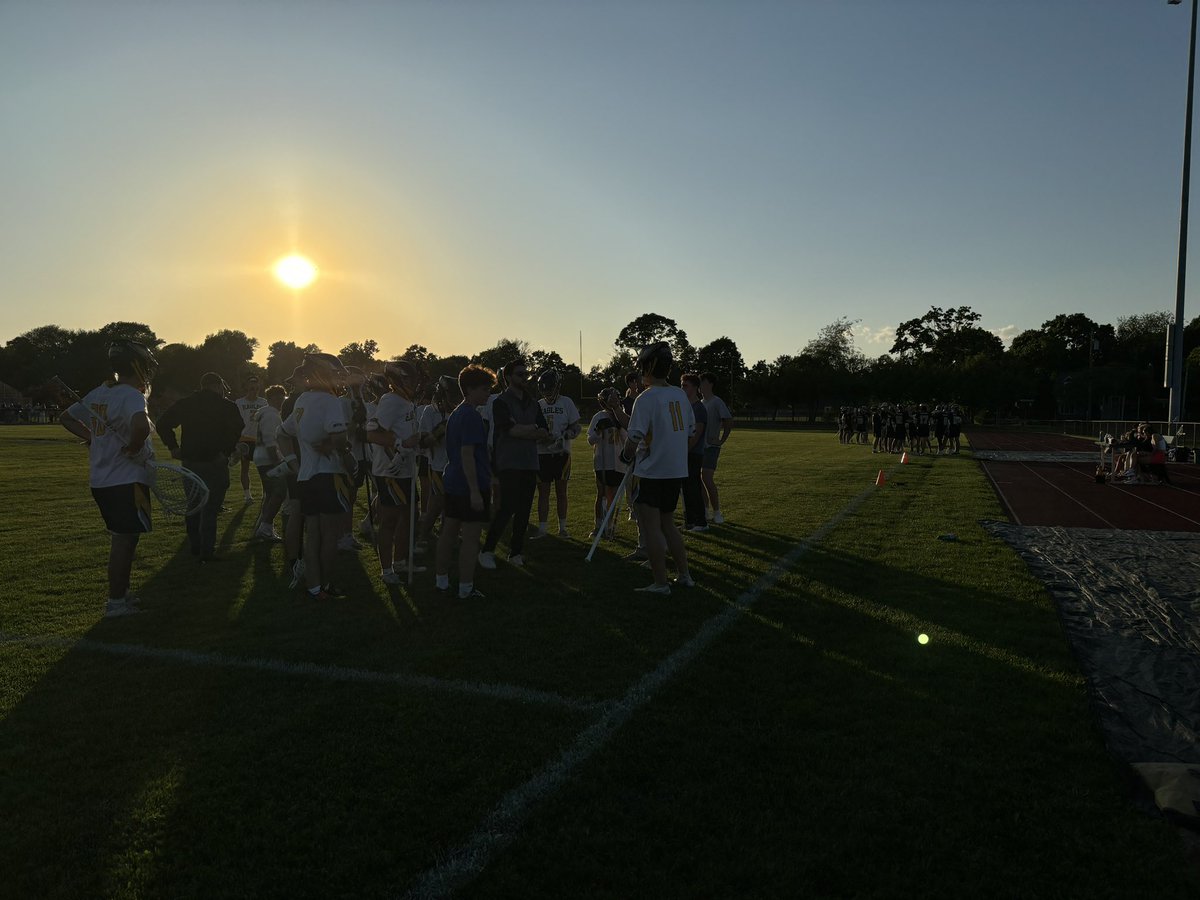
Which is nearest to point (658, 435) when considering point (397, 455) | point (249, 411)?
point (397, 455)

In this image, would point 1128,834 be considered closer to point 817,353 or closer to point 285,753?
point 285,753

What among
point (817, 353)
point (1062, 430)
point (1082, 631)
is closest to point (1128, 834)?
point (1082, 631)

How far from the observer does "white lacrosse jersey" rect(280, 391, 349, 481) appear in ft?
19.6

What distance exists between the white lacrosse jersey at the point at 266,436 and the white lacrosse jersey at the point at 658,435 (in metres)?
5.55

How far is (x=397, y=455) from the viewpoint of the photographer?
718cm

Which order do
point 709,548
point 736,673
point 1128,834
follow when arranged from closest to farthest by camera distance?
point 1128,834, point 736,673, point 709,548

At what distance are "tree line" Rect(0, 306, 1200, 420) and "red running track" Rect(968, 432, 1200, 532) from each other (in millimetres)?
51713

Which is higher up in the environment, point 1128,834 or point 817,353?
point 817,353

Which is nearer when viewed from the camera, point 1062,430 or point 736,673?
point 736,673

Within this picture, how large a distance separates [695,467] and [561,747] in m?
5.94

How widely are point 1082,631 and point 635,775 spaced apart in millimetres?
4064

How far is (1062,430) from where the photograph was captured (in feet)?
183

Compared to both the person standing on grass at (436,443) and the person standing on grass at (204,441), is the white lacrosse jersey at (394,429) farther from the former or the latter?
the person standing on grass at (204,441)

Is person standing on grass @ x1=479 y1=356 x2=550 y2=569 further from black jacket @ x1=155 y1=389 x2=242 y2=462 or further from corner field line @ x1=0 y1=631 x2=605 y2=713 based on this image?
black jacket @ x1=155 y1=389 x2=242 y2=462
